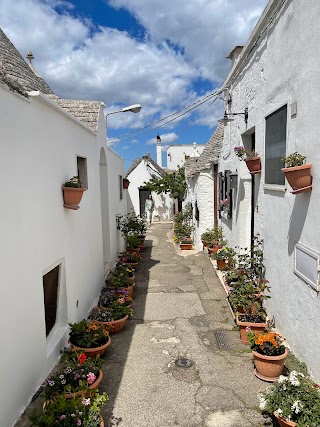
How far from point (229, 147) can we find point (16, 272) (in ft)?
23.8

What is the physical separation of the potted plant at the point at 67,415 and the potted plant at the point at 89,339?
145 cm

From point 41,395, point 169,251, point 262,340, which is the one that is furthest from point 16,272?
point 169,251

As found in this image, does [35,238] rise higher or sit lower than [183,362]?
higher

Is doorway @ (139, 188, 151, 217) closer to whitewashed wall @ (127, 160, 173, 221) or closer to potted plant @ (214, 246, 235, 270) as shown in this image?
whitewashed wall @ (127, 160, 173, 221)

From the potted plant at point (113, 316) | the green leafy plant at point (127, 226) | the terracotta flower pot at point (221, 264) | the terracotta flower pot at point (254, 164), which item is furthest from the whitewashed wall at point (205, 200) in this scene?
the potted plant at point (113, 316)

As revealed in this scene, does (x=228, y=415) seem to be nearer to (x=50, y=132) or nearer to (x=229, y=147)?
(x=50, y=132)

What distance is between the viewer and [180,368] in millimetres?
4648

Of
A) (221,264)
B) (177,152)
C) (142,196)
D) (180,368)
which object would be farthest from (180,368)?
(177,152)

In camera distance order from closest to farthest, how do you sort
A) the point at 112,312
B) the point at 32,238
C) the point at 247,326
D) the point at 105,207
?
the point at 32,238 → the point at 247,326 → the point at 112,312 → the point at 105,207

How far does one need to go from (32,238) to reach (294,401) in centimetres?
343

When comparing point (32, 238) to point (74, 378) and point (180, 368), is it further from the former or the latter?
point (180, 368)

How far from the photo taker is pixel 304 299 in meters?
4.02

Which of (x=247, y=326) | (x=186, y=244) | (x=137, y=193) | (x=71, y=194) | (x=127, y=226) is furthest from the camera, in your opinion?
(x=137, y=193)

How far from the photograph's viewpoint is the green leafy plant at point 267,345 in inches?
165
